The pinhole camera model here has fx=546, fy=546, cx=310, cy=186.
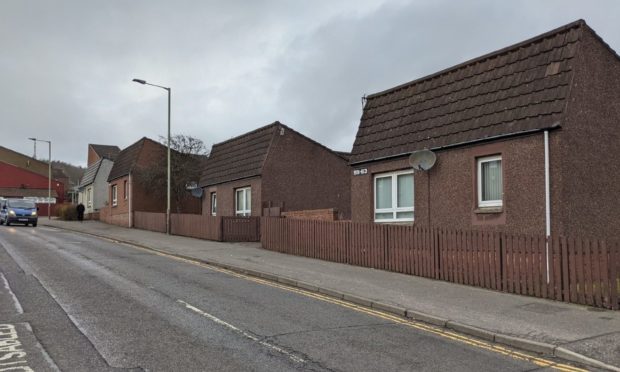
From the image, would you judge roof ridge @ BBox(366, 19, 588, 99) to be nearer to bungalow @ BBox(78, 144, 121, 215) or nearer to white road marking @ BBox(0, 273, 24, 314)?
white road marking @ BBox(0, 273, 24, 314)

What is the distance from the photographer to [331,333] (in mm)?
7688

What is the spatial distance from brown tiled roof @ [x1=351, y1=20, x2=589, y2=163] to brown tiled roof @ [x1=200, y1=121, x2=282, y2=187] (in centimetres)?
873

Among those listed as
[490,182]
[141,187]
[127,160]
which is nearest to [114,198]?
[127,160]

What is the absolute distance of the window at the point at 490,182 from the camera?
1284cm

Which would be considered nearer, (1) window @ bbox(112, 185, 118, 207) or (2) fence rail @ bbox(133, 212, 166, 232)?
(2) fence rail @ bbox(133, 212, 166, 232)

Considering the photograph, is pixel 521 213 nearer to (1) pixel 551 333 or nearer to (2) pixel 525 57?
(2) pixel 525 57

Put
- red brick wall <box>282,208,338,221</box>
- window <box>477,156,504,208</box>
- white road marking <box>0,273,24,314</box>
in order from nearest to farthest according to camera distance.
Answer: white road marking <box>0,273,24,314</box> → window <box>477,156,504,208</box> → red brick wall <box>282,208,338,221</box>

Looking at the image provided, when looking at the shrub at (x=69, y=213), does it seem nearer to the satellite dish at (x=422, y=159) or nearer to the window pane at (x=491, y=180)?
the satellite dish at (x=422, y=159)

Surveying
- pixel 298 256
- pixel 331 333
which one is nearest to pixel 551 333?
pixel 331 333

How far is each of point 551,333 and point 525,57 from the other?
7.51 metres

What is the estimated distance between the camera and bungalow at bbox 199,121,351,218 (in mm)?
24953

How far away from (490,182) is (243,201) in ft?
50.8

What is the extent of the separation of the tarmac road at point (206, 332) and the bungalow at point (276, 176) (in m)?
12.7

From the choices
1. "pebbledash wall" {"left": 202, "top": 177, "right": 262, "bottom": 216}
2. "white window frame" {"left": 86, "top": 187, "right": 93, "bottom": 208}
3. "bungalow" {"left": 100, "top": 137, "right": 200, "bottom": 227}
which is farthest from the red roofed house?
"pebbledash wall" {"left": 202, "top": 177, "right": 262, "bottom": 216}
